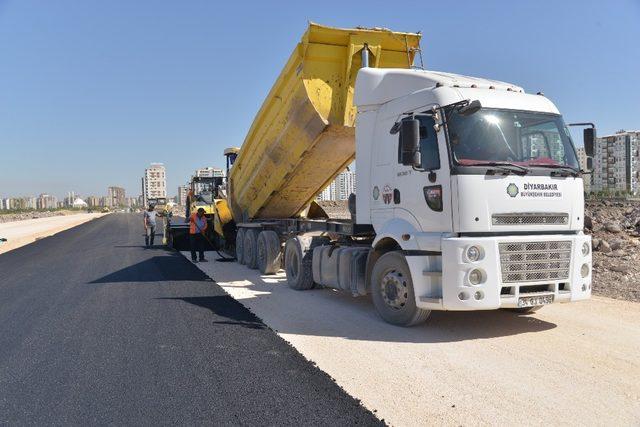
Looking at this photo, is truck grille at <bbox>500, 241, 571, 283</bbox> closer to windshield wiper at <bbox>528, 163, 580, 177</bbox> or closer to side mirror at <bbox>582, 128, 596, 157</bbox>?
windshield wiper at <bbox>528, 163, 580, 177</bbox>

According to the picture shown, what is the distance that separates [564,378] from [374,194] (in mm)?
3383

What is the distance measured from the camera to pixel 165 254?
1667 centimetres

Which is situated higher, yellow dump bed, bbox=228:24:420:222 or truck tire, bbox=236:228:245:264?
yellow dump bed, bbox=228:24:420:222

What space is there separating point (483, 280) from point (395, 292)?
4.14ft

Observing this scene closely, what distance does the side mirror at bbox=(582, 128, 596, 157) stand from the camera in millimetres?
6598

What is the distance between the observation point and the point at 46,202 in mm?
167750

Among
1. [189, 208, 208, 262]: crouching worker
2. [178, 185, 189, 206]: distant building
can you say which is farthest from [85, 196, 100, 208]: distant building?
[189, 208, 208, 262]: crouching worker

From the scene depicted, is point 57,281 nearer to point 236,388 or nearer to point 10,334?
point 10,334

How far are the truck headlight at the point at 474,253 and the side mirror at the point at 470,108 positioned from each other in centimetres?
147

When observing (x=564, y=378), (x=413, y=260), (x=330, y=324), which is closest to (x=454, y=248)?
(x=413, y=260)

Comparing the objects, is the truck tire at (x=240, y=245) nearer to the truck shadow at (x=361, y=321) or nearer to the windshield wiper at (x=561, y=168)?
the truck shadow at (x=361, y=321)

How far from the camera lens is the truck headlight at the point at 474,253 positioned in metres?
5.55

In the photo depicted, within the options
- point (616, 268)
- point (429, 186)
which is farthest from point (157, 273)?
point (616, 268)

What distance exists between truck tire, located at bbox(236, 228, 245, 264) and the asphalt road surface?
3.60 m
